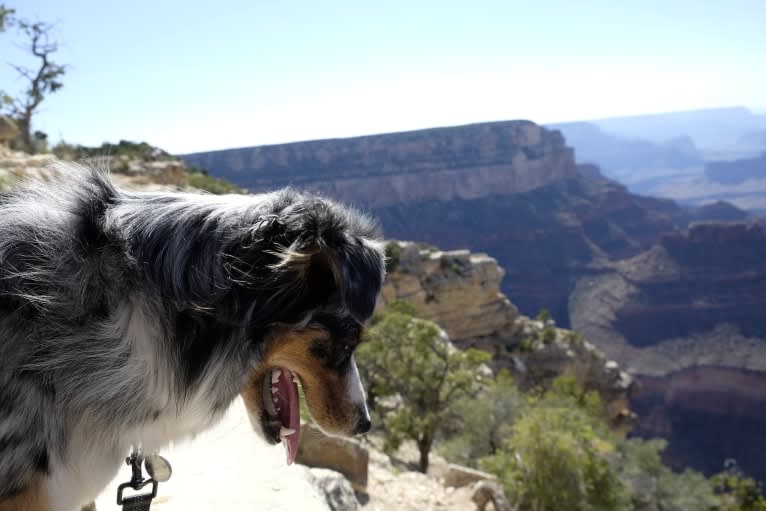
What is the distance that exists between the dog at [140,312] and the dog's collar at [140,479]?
0.87 ft

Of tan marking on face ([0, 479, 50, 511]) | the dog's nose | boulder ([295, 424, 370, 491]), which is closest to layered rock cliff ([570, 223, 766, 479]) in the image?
boulder ([295, 424, 370, 491])

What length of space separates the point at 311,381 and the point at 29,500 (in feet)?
3.42

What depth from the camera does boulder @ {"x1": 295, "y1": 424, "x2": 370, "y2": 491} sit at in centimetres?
796

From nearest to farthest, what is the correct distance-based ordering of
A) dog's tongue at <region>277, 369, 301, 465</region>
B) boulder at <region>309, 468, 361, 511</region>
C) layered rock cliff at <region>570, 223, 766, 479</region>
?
dog's tongue at <region>277, 369, 301, 465</region> → boulder at <region>309, 468, 361, 511</region> → layered rock cliff at <region>570, 223, 766, 479</region>

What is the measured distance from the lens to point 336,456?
8.09m

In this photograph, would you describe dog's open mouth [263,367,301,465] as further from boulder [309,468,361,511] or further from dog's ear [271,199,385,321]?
boulder [309,468,361,511]

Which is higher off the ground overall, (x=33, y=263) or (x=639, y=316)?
(x=33, y=263)

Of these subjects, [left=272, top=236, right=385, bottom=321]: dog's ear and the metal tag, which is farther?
the metal tag

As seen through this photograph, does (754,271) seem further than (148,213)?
Yes

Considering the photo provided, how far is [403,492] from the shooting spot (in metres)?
9.84

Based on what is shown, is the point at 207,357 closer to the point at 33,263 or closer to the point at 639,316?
the point at 33,263

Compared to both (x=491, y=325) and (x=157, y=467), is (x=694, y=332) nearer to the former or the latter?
(x=491, y=325)

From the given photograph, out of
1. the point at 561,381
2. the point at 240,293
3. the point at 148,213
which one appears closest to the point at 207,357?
the point at 240,293

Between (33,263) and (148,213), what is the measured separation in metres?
0.42
